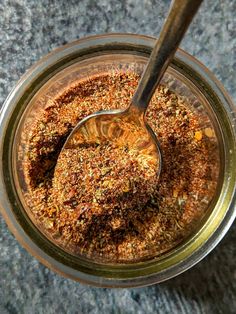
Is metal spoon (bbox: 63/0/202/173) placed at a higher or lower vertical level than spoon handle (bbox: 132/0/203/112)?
higher

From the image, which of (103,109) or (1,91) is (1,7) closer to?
(1,91)

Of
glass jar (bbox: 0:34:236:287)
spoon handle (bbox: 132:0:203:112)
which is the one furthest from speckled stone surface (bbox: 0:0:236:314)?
spoon handle (bbox: 132:0:203:112)

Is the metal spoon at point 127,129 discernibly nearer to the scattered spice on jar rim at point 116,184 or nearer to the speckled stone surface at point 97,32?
the scattered spice on jar rim at point 116,184

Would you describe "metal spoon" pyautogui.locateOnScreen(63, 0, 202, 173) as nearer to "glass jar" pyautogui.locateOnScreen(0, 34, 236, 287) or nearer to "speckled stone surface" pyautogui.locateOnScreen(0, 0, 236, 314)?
"glass jar" pyautogui.locateOnScreen(0, 34, 236, 287)

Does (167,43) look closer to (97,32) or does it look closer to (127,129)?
(127,129)

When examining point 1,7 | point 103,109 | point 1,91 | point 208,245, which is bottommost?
point 208,245

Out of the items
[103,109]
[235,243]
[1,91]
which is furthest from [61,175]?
[235,243]
